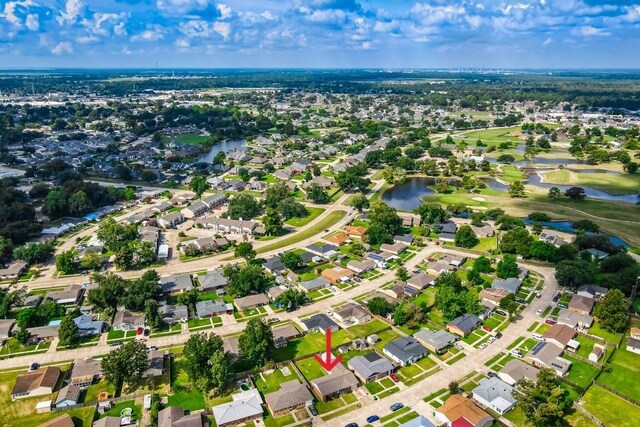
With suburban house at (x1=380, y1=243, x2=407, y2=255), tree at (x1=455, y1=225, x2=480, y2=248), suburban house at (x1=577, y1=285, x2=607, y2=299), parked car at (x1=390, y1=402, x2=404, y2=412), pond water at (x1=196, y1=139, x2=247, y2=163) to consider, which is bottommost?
parked car at (x1=390, y1=402, x2=404, y2=412)

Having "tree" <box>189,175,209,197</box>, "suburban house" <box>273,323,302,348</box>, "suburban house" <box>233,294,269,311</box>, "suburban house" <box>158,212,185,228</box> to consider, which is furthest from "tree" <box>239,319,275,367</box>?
"tree" <box>189,175,209,197</box>

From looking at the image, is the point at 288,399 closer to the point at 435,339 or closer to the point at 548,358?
the point at 435,339

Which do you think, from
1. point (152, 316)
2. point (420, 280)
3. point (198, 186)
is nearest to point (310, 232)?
point (420, 280)

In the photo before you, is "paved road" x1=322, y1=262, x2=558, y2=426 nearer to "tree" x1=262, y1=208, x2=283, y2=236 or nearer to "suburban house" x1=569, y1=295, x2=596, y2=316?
"suburban house" x1=569, y1=295, x2=596, y2=316

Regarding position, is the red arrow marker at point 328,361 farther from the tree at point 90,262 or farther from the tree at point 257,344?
the tree at point 90,262

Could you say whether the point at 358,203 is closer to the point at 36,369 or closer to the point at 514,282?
the point at 514,282

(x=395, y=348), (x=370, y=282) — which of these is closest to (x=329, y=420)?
(x=395, y=348)
